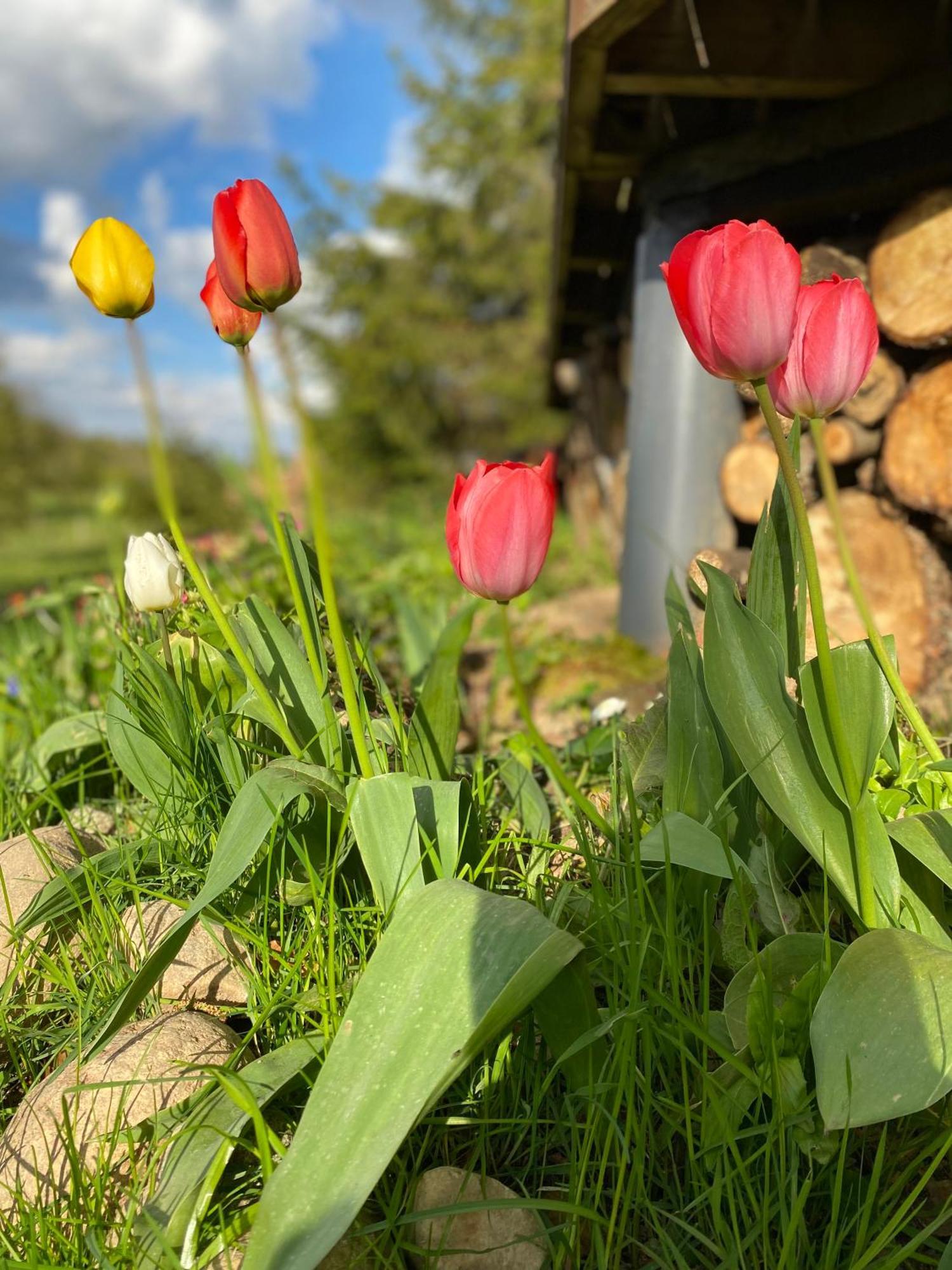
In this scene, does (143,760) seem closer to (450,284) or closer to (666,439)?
(666,439)

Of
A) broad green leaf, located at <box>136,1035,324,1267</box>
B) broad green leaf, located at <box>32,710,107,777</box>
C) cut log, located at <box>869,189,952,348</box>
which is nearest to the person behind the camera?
broad green leaf, located at <box>136,1035,324,1267</box>

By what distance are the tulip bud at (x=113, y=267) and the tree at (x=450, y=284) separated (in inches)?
353

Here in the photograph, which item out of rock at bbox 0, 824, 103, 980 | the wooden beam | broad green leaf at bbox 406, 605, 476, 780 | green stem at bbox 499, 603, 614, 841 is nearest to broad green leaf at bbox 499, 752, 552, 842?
broad green leaf at bbox 406, 605, 476, 780

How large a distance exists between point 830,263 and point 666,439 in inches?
30.0

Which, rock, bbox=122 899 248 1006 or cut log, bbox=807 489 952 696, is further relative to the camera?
cut log, bbox=807 489 952 696

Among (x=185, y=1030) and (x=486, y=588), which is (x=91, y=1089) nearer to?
(x=185, y=1030)

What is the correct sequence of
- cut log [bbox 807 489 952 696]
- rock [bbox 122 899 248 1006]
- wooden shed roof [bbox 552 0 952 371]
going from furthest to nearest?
cut log [bbox 807 489 952 696] < wooden shed roof [bbox 552 0 952 371] < rock [bbox 122 899 248 1006]

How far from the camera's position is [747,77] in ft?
8.15

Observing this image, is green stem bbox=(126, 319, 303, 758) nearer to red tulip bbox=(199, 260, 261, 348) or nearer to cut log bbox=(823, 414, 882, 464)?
red tulip bbox=(199, 260, 261, 348)

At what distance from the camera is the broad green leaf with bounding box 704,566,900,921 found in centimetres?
104

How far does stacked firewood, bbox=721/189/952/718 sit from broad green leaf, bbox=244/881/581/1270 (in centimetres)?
147

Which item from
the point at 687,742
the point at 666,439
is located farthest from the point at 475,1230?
the point at 666,439

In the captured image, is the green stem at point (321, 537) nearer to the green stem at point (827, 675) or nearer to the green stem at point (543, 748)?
the green stem at point (543, 748)

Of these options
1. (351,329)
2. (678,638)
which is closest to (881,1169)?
(678,638)
